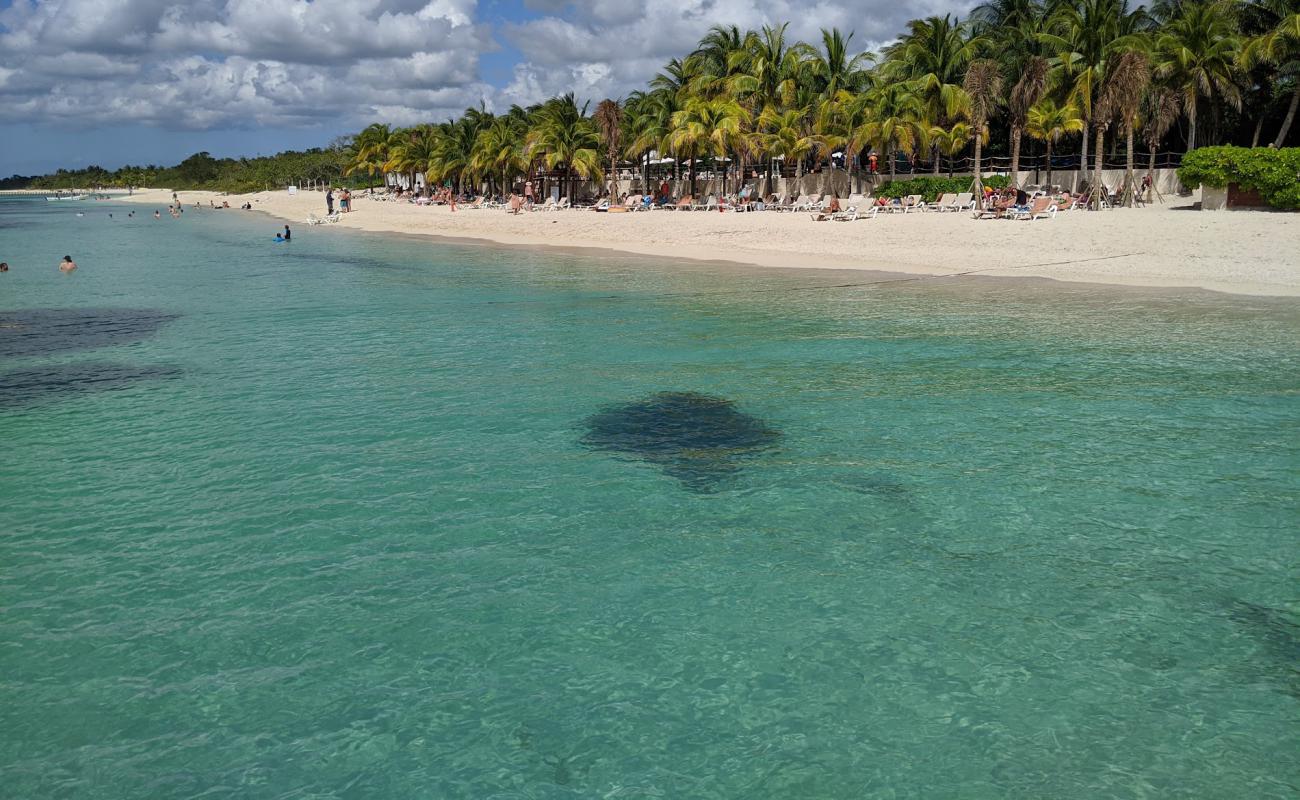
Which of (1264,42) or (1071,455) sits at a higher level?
(1264,42)

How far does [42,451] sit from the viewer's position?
9.23m

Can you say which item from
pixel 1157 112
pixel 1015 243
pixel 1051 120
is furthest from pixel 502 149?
pixel 1015 243

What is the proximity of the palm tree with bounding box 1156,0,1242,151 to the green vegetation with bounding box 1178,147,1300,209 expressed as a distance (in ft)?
22.8

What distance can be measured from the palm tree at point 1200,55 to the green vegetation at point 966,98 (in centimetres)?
7

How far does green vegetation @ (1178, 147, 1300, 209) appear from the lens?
83.4 ft

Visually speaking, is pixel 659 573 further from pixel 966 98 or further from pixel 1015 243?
pixel 966 98

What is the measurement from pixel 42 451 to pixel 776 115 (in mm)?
41732

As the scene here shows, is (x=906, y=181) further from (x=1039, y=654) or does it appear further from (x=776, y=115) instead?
(x=1039, y=654)

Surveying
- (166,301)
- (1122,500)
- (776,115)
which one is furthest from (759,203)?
(1122,500)

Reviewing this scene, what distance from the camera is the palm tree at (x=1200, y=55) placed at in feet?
112

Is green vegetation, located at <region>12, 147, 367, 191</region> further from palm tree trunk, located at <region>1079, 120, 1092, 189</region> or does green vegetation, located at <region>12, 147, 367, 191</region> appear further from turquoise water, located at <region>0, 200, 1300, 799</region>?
turquoise water, located at <region>0, 200, 1300, 799</region>

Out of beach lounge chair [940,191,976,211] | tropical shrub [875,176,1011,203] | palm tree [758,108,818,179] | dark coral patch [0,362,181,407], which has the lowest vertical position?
dark coral patch [0,362,181,407]

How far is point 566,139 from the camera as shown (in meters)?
54.1

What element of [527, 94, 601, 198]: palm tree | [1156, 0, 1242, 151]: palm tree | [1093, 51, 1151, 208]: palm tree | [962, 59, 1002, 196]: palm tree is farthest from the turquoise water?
[527, 94, 601, 198]: palm tree
